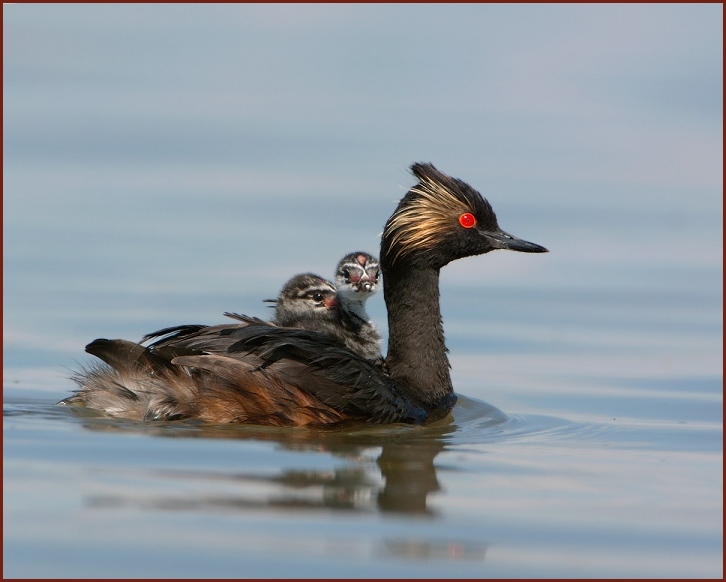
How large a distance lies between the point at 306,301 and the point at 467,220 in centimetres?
142

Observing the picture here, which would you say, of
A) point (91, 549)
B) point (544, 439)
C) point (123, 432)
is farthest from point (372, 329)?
point (91, 549)

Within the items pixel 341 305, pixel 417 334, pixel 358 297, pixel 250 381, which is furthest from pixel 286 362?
pixel 341 305

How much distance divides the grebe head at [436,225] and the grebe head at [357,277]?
0.92 ft

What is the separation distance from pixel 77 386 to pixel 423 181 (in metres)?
2.85

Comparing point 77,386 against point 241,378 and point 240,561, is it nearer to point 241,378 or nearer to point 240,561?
→ point 241,378

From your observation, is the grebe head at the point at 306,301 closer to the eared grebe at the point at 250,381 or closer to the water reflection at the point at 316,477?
the eared grebe at the point at 250,381

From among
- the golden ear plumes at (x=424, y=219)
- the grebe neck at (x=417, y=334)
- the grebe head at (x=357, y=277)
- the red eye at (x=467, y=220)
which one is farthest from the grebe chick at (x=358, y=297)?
the red eye at (x=467, y=220)

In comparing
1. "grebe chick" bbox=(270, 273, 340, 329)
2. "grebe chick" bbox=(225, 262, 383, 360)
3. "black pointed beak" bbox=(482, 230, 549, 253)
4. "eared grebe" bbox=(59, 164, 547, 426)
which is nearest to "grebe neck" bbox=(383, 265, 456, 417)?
"eared grebe" bbox=(59, 164, 547, 426)

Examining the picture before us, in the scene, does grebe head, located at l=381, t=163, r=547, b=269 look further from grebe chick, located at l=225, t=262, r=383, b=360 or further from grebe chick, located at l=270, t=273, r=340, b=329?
grebe chick, located at l=270, t=273, r=340, b=329

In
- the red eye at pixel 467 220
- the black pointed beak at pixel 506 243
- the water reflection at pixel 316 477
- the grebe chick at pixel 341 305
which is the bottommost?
the water reflection at pixel 316 477

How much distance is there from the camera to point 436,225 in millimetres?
10250

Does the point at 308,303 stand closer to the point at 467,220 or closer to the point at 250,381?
the point at 467,220

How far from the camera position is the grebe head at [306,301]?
10.9 metres

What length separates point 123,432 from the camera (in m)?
8.55
